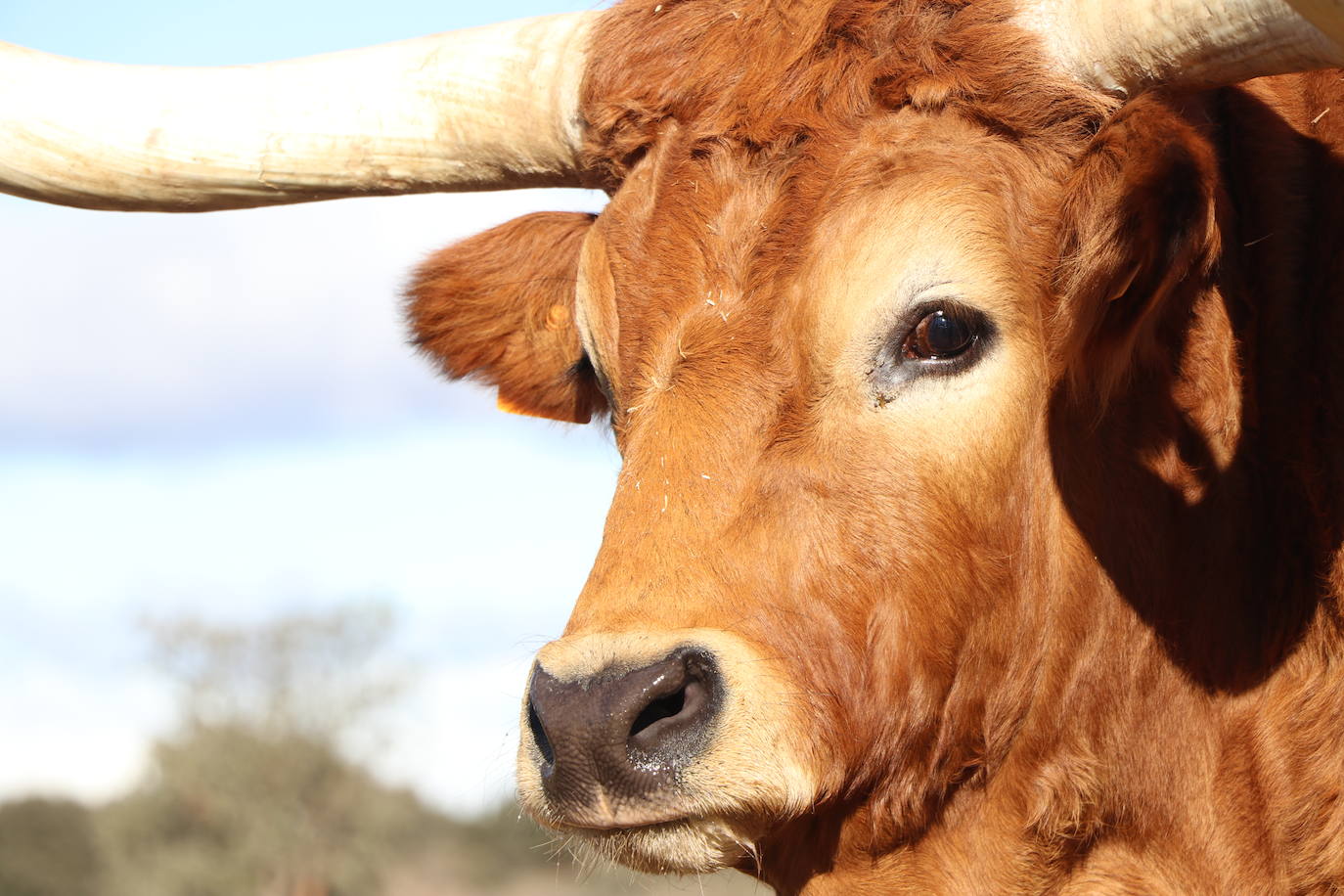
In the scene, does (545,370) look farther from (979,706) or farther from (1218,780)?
(1218,780)

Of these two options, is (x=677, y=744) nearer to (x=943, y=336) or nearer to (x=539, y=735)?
(x=539, y=735)

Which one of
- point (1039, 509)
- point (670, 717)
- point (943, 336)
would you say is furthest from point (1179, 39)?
point (670, 717)

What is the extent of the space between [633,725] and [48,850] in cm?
2141

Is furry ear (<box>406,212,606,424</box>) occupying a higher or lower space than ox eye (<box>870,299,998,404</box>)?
lower

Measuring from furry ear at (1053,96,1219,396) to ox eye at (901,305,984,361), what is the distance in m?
0.18

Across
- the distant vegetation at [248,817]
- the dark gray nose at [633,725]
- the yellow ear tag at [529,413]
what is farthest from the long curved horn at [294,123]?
the distant vegetation at [248,817]

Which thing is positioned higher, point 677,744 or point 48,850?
point 677,744

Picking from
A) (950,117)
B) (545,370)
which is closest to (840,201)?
(950,117)

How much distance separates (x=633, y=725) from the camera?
106 inches

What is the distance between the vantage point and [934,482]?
2.94m

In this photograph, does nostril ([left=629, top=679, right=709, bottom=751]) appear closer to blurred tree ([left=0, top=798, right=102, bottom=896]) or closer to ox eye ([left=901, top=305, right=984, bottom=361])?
ox eye ([left=901, top=305, right=984, bottom=361])

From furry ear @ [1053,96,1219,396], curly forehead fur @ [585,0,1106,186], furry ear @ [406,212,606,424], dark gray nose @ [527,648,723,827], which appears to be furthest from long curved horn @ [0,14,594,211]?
dark gray nose @ [527,648,723,827]

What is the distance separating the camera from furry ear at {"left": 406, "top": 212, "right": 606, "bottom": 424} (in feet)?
14.7

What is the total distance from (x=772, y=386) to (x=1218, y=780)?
3.94 feet
